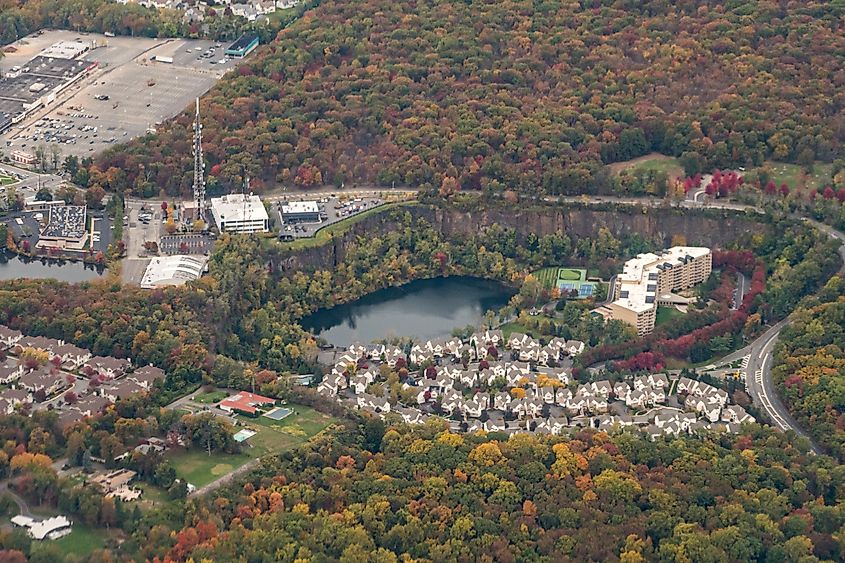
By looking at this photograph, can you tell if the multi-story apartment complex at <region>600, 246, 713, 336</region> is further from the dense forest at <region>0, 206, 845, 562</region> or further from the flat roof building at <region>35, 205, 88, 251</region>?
the flat roof building at <region>35, 205, 88, 251</region>

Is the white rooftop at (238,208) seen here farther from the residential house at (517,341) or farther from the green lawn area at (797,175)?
the green lawn area at (797,175)

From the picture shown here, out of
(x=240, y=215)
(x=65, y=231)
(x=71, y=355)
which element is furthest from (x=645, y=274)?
(x=65, y=231)

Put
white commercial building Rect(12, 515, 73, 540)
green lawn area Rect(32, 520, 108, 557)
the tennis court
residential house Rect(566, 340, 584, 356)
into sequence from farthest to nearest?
1. residential house Rect(566, 340, 584, 356)
2. the tennis court
3. white commercial building Rect(12, 515, 73, 540)
4. green lawn area Rect(32, 520, 108, 557)

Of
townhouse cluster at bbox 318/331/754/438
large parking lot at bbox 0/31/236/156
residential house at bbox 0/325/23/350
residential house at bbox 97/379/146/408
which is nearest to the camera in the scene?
residential house at bbox 97/379/146/408

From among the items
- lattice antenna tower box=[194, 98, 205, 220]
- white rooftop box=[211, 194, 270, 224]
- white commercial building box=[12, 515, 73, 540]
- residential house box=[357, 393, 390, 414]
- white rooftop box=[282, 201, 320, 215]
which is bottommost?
residential house box=[357, 393, 390, 414]

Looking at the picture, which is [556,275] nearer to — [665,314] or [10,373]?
[665,314]

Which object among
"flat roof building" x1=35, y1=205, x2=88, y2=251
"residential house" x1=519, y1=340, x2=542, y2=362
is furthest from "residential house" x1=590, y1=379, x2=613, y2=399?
"flat roof building" x1=35, y1=205, x2=88, y2=251

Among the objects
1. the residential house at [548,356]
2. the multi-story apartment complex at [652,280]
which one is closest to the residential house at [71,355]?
the residential house at [548,356]
